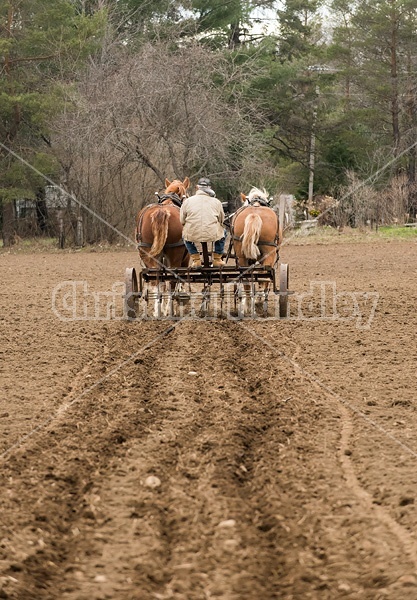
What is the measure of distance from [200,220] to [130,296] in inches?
53.8

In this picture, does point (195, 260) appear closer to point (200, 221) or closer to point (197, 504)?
point (200, 221)

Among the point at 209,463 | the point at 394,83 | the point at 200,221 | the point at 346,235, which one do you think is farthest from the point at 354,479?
the point at 394,83

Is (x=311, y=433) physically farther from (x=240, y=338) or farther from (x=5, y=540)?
(x=240, y=338)

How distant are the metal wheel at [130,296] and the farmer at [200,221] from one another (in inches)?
33.1

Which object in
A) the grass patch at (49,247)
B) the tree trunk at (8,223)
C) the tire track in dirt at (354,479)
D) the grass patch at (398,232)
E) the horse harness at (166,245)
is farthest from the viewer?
the tree trunk at (8,223)

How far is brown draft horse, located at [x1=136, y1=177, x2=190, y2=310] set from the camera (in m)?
12.4

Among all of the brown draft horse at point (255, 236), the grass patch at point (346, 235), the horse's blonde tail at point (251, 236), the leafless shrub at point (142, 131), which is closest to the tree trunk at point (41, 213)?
the leafless shrub at point (142, 131)

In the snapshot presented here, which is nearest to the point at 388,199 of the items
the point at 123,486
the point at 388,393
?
the point at 388,393

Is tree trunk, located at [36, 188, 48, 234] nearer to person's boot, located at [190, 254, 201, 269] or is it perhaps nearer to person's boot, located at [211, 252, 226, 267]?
person's boot, located at [211, 252, 226, 267]

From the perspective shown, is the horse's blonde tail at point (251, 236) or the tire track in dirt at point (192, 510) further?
the horse's blonde tail at point (251, 236)

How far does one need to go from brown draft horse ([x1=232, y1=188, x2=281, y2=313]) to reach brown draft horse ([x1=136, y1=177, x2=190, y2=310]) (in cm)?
82

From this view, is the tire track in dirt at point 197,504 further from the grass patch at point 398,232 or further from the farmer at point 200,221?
the grass patch at point 398,232

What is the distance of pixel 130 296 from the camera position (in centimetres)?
1200

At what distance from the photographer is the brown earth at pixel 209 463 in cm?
396
